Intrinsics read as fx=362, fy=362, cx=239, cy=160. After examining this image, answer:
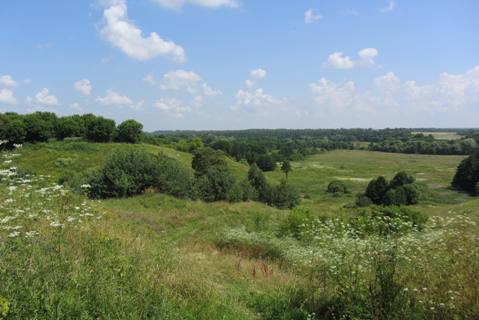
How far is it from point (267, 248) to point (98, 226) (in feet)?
17.6

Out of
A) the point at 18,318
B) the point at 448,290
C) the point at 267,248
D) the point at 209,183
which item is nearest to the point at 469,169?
the point at 209,183

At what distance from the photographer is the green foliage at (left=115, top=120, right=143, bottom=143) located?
6378 cm

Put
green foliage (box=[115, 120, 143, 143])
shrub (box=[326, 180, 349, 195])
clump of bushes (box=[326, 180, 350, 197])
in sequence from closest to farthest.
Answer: green foliage (box=[115, 120, 143, 143]), clump of bushes (box=[326, 180, 350, 197]), shrub (box=[326, 180, 349, 195])

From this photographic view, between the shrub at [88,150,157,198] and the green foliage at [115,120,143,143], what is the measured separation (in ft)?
141

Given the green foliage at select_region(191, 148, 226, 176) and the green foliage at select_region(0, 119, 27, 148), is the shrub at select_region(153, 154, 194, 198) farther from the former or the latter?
the green foliage at select_region(0, 119, 27, 148)

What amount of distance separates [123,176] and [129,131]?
45286mm

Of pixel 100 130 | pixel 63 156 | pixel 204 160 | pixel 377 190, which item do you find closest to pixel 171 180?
pixel 204 160

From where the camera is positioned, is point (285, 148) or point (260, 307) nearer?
point (260, 307)

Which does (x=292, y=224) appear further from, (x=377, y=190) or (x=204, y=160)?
(x=377, y=190)

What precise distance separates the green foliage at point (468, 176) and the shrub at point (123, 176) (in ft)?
190

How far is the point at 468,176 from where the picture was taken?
61.9 meters

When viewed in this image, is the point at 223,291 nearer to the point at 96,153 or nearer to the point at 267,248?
the point at 267,248

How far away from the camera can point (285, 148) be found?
141625 mm

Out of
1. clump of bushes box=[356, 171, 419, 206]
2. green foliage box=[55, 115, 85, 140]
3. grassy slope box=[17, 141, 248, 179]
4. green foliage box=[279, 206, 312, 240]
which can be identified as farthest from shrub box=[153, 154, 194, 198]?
green foliage box=[55, 115, 85, 140]
